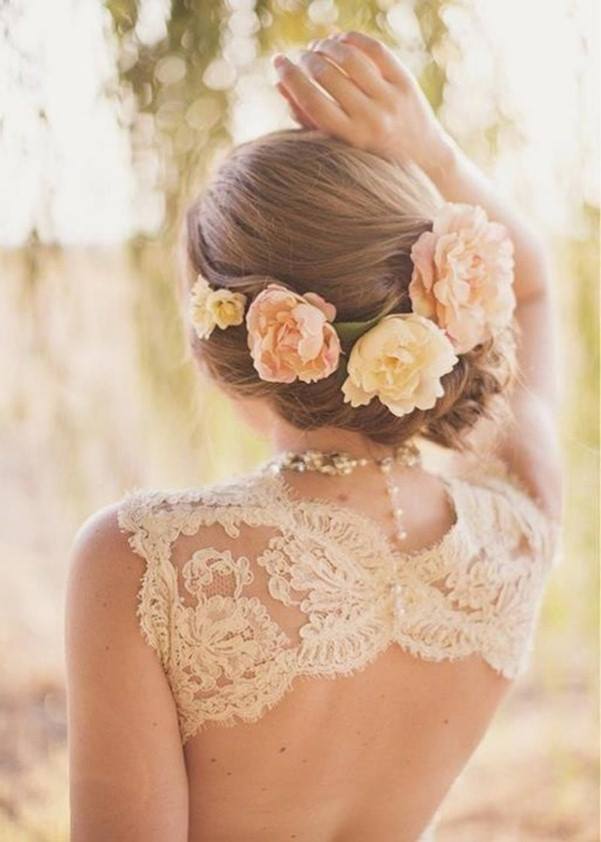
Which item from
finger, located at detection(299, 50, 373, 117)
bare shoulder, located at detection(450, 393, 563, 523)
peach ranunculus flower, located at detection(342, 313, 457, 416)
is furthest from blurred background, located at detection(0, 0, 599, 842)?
peach ranunculus flower, located at detection(342, 313, 457, 416)

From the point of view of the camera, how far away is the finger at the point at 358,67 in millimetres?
1373

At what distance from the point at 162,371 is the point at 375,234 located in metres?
0.56

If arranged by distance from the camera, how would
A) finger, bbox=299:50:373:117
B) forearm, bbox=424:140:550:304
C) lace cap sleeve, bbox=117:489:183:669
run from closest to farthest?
lace cap sleeve, bbox=117:489:183:669
finger, bbox=299:50:373:117
forearm, bbox=424:140:550:304

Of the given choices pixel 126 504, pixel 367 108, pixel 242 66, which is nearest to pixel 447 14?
pixel 242 66

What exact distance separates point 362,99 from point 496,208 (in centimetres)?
26

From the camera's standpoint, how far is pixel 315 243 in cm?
118

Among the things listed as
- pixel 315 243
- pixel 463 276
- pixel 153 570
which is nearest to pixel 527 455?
pixel 463 276

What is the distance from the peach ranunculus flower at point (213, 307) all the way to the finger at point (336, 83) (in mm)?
272

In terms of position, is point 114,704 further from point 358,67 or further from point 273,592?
point 358,67

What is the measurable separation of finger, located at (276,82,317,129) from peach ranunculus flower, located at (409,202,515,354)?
8.2 inches

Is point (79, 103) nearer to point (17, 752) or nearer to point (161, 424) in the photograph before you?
point (161, 424)

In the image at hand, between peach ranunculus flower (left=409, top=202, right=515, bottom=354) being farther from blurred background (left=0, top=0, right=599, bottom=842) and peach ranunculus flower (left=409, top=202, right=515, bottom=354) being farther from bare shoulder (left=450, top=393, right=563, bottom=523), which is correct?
blurred background (left=0, top=0, right=599, bottom=842)

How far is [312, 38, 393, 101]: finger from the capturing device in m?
1.37

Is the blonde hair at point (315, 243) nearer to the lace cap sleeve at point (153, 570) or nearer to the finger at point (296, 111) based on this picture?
the finger at point (296, 111)
